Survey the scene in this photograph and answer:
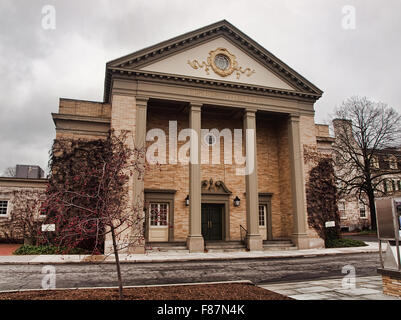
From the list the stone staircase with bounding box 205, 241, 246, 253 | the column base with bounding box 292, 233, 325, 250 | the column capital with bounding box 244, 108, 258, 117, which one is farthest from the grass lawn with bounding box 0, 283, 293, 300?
the column capital with bounding box 244, 108, 258, 117

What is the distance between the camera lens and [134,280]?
10.4 m

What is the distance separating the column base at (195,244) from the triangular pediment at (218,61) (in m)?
9.87

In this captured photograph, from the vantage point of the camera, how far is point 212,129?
78.6 feet

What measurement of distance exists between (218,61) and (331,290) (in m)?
17.5

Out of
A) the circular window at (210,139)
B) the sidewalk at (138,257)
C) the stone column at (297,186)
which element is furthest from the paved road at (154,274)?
the circular window at (210,139)

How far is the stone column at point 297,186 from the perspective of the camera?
2202cm

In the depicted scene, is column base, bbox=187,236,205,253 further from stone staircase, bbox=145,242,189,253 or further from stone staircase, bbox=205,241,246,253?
stone staircase, bbox=205,241,246,253

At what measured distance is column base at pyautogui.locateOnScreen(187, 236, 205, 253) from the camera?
1912cm

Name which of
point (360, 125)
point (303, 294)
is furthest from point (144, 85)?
point (360, 125)

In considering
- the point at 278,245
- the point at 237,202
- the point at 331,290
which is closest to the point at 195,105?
the point at 237,202

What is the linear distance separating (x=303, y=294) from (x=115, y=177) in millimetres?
5050

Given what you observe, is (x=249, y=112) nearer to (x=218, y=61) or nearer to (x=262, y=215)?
(x=218, y=61)

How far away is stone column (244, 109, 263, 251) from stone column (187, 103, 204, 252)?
3.29 m
